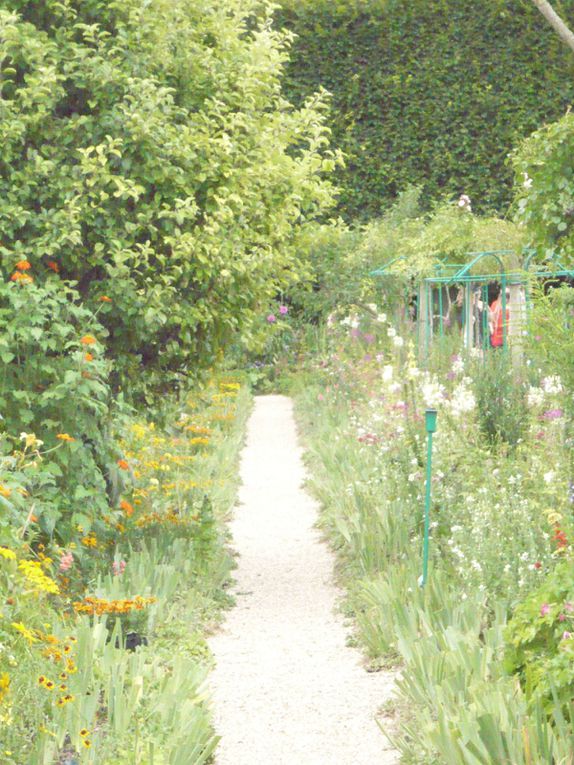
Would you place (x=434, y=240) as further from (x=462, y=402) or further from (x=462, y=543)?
(x=462, y=543)

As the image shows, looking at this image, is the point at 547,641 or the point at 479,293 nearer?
the point at 547,641

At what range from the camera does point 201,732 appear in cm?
404

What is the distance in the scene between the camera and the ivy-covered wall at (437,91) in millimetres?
15539

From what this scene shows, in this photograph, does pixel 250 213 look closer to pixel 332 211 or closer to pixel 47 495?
→ pixel 47 495

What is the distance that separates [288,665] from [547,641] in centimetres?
176

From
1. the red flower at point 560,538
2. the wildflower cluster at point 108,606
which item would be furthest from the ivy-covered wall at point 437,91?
the wildflower cluster at point 108,606

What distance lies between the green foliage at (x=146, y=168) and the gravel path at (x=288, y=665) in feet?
4.65

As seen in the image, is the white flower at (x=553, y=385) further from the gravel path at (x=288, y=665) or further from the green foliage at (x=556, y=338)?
the gravel path at (x=288, y=665)

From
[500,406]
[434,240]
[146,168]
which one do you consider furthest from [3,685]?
[434,240]

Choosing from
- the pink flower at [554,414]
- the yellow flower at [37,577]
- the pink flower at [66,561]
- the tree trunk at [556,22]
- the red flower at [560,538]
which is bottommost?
the pink flower at [66,561]

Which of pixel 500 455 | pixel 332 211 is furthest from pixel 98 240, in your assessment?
pixel 332 211

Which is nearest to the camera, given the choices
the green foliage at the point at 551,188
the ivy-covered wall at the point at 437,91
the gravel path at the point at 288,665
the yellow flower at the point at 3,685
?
the yellow flower at the point at 3,685

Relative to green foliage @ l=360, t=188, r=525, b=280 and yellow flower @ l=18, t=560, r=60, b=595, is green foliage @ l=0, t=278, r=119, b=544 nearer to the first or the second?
yellow flower @ l=18, t=560, r=60, b=595

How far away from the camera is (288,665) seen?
17.3 ft
